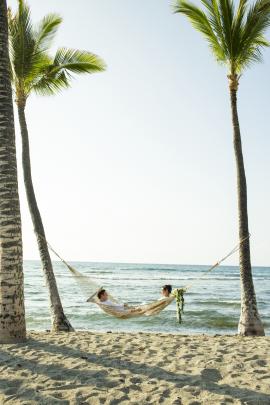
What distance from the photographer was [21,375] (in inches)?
207

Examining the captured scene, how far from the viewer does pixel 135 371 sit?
5.34 m

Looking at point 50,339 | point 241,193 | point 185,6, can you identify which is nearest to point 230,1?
point 185,6

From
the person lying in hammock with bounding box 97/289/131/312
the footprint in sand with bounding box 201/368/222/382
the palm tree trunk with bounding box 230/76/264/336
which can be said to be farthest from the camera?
the person lying in hammock with bounding box 97/289/131/312

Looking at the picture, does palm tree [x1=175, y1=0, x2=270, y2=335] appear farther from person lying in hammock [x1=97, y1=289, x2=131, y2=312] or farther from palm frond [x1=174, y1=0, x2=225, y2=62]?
person lying in hammock [x1=97, y1=289, x2=131, y2=312]

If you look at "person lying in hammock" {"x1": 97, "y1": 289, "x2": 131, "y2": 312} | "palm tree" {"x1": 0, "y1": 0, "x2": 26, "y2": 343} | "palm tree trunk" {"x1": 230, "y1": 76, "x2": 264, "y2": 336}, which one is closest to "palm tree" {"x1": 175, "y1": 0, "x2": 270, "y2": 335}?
"palm tree trunk" {"x1": 230, "y1": 76, "x2": 264, "y2": 336}

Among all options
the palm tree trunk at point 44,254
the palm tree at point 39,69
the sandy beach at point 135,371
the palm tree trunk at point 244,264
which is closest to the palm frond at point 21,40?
the palm tree at point 39,69

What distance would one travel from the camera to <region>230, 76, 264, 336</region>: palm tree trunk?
7969 mm

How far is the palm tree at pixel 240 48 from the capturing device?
26.7ft

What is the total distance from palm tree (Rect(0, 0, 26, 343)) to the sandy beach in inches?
14.0

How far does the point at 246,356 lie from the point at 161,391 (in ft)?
5.91

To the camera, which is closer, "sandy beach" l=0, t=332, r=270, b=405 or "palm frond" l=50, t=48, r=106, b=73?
"sandy beach" l=0, t=332, r=270, b=405

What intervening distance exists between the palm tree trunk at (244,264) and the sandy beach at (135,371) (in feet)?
2.54

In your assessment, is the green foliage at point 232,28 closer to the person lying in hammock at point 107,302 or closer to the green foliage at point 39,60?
the green foliage at point 39,60

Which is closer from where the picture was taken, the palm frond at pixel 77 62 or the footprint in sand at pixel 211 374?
the footprint in sand at pixel 211 374
